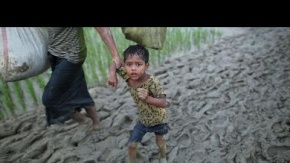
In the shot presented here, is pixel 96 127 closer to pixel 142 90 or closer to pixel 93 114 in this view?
pixel 93 114

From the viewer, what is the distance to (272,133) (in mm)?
2877

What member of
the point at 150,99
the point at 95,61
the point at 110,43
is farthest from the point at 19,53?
the point at 95,61

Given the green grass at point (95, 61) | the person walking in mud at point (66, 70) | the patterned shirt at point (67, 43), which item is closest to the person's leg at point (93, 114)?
the person walking in mud at point (66, 70)

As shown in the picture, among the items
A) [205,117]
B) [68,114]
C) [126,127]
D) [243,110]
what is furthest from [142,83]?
[243,110]

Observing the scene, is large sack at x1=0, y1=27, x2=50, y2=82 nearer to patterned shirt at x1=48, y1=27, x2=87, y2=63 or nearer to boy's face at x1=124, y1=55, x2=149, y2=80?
patterned shirt at x1=48, y1=27, x2=87, y2=63

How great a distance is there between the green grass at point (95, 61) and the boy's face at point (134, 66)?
5.38ft

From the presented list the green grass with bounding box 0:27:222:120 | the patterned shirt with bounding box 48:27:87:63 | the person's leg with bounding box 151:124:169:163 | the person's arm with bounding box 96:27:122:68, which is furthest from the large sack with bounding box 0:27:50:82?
the green grass with bounding box 0:27:222:120

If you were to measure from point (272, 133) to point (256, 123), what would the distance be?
0.66 ft

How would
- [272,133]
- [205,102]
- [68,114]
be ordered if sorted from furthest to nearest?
[205,102] → [272,133] → [68,114]

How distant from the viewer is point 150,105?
2.15 meters

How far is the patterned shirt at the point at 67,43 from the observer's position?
227 cm

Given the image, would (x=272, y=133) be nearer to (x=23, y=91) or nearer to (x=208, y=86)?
(x=208, y=86)

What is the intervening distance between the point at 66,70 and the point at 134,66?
616 millimetres
